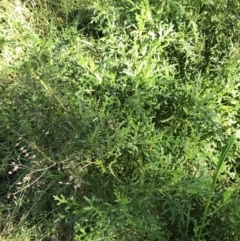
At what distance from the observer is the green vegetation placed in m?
2.09

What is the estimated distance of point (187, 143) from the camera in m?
2.21

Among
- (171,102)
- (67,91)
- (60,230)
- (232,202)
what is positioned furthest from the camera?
(60,230)

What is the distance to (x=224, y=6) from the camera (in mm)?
2377

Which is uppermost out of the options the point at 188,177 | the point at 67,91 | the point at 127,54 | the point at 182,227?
the point at 127,54

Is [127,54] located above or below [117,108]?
above

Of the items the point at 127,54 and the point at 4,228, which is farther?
the point at 4,228

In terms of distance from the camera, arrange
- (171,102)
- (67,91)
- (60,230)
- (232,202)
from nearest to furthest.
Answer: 1. (232,202)
2. (67,91)
3. (171,102)
4. (60,230)

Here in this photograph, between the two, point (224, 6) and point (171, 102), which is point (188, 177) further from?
point (224, 6)

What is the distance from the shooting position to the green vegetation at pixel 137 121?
209 centimetres

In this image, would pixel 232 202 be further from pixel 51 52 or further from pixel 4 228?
pixel 4 228

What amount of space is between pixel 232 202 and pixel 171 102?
0.60 metres

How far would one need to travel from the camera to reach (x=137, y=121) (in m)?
2.24

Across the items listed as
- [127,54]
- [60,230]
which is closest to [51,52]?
[127,54]

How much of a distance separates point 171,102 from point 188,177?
1.33 ft
